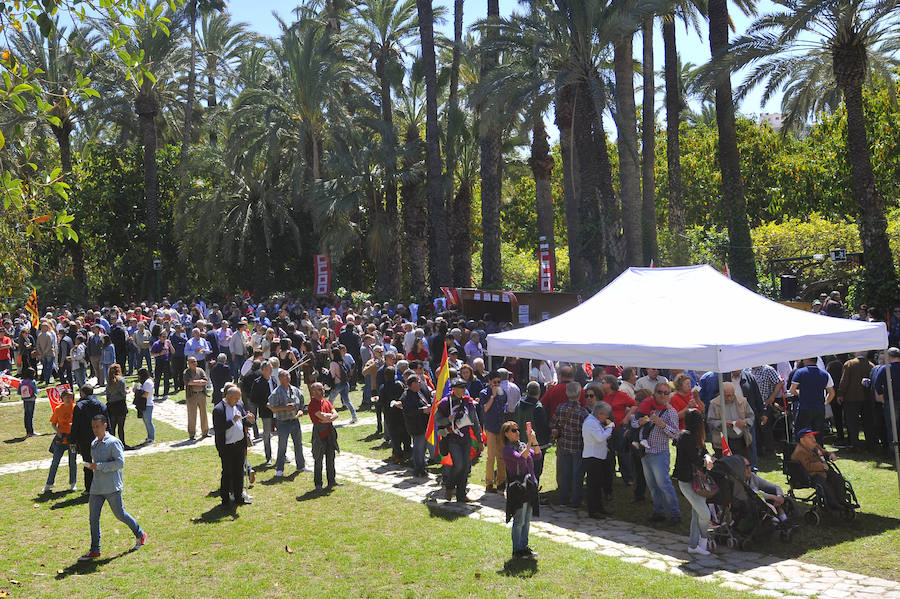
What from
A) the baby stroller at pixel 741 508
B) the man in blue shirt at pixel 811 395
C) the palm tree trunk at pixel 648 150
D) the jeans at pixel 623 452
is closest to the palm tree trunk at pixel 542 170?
the palm tree trunk at pixel 648 150

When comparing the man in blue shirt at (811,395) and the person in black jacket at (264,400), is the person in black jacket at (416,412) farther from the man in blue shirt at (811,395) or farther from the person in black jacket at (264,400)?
the man in blue shirt at (811,395)

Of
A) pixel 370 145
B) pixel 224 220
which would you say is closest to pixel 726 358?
pixel 370 145

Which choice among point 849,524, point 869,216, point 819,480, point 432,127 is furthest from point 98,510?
point 432,127

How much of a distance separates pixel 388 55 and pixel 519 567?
28640 millimetres

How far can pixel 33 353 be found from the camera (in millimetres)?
21828

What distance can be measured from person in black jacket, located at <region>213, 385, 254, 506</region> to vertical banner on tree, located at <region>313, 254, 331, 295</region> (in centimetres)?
2109

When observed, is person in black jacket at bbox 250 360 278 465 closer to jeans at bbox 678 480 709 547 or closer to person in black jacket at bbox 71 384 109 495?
person in black jacket at bbox 71 384 109 495

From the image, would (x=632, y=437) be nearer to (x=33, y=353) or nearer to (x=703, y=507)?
(x=703, y=507)

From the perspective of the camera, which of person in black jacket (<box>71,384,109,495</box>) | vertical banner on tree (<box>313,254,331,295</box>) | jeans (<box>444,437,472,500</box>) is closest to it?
jeans (<box>444,437,472,500</box>)

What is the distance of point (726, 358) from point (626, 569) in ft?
8.47

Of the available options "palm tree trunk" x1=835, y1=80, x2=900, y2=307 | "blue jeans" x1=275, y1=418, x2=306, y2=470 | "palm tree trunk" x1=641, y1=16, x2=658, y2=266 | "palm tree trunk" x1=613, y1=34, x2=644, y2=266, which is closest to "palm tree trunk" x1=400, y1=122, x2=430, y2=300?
"palm tree trunk" x1=641, y1=16, x2=658, y2=266

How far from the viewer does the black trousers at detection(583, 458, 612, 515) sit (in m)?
9.84

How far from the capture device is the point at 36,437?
51.9ft

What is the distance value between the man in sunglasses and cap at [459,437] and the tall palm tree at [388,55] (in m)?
22.7
